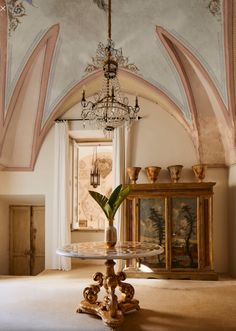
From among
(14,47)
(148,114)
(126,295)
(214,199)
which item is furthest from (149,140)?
(126,295)

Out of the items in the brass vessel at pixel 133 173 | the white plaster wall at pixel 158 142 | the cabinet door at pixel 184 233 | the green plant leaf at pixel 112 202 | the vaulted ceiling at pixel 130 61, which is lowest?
the cabinet door at pixel 184 233

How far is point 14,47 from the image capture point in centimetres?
609

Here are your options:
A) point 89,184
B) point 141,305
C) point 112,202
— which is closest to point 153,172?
point 112,202

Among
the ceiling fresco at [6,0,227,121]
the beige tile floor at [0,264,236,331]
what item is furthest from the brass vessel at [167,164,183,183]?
the beige tile floor at [0,264,236,331]

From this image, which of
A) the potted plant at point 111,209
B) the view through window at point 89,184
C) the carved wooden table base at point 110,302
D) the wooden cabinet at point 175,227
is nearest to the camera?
the carved wooden table base at point 110,302

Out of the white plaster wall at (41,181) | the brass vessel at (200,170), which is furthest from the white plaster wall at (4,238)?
the brass vessel at (200,170)

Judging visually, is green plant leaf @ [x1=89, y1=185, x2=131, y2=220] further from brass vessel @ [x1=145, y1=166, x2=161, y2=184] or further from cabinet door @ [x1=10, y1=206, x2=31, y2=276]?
cabinet door @ [x1=10, y1=206, x2=31, y2=276]

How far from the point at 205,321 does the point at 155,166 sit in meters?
3.85

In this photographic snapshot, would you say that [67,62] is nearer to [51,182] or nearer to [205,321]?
[51,182]

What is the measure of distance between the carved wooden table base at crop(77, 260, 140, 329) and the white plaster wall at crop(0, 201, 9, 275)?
13.4 feet

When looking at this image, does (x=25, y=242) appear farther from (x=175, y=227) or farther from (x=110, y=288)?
(x=110, y=288)

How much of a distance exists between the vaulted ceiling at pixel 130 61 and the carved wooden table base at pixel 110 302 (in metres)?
3.49

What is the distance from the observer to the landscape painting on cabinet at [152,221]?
A: 712 cm

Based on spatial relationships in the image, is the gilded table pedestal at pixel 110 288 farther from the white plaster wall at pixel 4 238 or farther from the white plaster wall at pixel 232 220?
the white plaster wall at pixel 4 238
